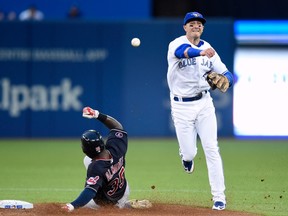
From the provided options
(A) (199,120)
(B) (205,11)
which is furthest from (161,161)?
(B) (205,11)

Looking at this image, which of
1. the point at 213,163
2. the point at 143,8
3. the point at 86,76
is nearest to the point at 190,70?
the point at 213,163

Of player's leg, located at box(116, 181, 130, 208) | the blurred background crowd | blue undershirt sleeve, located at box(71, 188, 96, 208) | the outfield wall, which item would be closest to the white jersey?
player's leg, located at box(116, 181, 130, 208)

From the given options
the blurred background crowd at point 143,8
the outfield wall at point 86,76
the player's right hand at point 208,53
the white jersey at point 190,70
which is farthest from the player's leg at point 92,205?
the blurred background crowd at point 143,8

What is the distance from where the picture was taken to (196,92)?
377 inches

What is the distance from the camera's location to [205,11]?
73.0 ft

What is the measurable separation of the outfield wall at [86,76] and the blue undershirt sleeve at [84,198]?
1027 centimetres

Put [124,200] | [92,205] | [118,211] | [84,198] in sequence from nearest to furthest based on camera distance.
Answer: [84,198]
[118,211]
[92,205]
[124,200]

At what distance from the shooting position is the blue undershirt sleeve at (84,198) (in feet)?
27.0

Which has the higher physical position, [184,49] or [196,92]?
[184,49]

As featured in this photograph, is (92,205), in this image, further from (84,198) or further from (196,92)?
(196,92)

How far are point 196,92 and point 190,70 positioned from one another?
269mm

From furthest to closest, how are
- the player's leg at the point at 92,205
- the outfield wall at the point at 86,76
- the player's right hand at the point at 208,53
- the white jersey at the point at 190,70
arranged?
the outfield wall at the point at 86,76
the white jersey at the point at 190,70
the player's leg at the point at 92,205
the player's right hand at the point at 208,53

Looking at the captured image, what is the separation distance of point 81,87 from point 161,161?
4290mm

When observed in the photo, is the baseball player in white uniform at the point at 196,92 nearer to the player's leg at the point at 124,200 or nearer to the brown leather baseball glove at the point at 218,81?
the brown leather baseball glove at the point at 218,81
